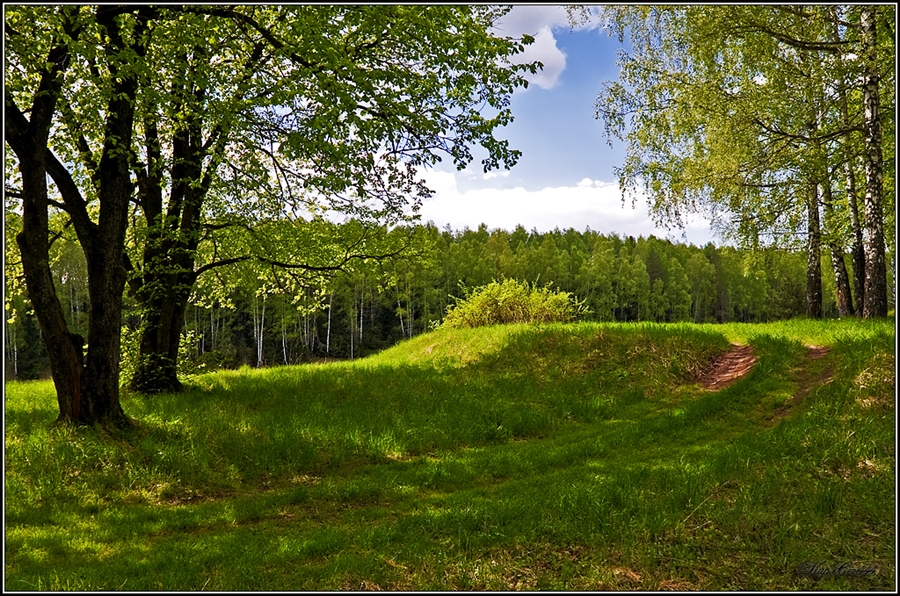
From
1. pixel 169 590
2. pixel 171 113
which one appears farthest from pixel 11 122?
pixel 169 590

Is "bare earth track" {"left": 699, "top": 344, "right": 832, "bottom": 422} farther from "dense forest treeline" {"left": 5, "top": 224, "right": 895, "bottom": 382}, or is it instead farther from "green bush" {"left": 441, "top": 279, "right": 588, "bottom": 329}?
"dense forest treeline" {"left": 5, "top": 224, "right": 895, "bottom": 382}

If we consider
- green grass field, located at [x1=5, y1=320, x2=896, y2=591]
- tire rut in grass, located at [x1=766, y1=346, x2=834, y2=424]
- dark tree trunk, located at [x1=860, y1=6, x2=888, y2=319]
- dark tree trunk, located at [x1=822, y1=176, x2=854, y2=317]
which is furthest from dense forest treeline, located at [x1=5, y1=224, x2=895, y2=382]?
green grass field, located at [x1=5, y1=320, x2=896, y2=591]

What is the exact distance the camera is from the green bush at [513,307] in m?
17.3

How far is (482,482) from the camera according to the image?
6863 millimetres

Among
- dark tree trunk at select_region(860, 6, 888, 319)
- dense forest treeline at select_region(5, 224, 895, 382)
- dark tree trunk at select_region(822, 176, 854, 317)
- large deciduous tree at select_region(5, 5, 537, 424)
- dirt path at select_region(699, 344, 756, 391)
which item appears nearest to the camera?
large deciduous tree at select_region(5, 5, 537, 424)

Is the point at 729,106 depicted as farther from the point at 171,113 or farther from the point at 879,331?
the point at 171,113

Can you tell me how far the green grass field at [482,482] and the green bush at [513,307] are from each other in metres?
5.63

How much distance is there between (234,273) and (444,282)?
5565cm

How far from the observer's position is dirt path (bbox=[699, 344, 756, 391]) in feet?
35.0

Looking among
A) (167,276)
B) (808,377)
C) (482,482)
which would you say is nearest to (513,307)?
(808,377)

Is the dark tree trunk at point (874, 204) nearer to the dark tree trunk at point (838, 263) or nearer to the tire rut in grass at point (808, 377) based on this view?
the tire rut in grass at point (808, 377)

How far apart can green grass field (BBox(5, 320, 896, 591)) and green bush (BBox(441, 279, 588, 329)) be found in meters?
5.63

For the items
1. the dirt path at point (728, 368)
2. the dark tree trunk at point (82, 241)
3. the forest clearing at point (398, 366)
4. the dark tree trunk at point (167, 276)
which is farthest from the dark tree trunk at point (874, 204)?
the dark tree trunk at point (167, 276)

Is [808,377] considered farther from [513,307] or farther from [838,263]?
[838,263]
